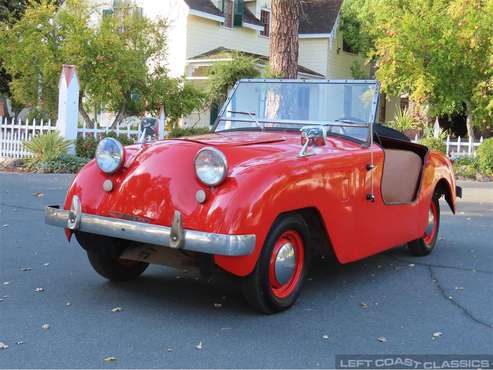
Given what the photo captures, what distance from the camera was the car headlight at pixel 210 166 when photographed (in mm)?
4012

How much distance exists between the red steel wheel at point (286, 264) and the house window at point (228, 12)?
24.5 meters

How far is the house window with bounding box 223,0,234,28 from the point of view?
91.0ft

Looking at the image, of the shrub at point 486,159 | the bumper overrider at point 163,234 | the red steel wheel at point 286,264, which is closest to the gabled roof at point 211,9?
the shrub at point 486,159

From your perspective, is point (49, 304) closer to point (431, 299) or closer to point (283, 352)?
point (283, 352)

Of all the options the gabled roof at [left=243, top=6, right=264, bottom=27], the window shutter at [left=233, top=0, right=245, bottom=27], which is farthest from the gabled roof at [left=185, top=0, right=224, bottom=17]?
the gabled roof at [left=243, top=6, right=264, bottom=27]

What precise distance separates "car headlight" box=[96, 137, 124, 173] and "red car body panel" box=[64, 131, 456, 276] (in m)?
0.06

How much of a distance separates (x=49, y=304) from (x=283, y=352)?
1813 mm

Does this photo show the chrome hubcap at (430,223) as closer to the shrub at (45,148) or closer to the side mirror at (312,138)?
the side mirror at (312,138)

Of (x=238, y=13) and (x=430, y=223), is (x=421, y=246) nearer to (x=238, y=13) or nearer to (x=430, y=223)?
(x=430, y=223)

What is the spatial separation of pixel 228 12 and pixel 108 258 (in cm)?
2444

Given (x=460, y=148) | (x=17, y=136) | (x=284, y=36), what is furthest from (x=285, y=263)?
(x=460, y=148)

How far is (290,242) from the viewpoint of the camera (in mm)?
4430

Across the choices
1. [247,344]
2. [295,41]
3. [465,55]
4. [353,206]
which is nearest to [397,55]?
[465,55]

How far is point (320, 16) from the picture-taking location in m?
31.9
